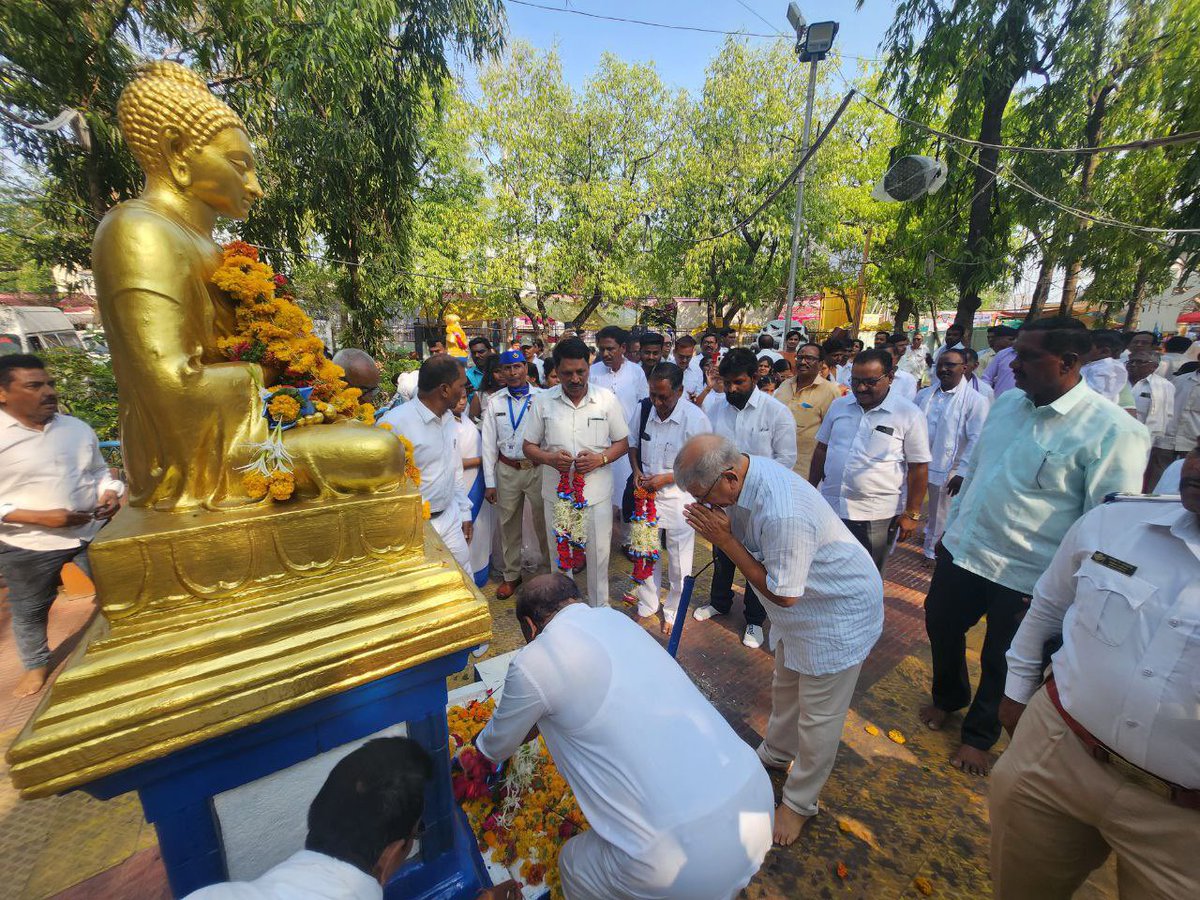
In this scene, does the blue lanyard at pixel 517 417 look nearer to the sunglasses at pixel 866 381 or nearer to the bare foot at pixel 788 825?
the sunglasses at pixel 866 381

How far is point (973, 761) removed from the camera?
286 centimetres

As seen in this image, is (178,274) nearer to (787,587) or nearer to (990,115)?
(787,587)

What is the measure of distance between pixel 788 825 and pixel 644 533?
6.52 feet

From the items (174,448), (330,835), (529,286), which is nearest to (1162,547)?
(330,835)

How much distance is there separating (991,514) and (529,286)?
1866cm

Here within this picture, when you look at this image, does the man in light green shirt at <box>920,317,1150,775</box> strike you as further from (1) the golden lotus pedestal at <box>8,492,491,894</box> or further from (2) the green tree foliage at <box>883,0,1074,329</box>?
(2) the green tree foliage at <box>883,0,1074,329</box>

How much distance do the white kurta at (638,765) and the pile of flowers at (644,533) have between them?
220 cm

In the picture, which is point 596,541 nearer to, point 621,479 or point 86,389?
point 621,479

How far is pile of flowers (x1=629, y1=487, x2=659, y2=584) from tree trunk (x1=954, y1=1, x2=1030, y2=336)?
7.95 metres

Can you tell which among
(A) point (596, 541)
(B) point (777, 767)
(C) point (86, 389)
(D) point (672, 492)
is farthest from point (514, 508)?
(C) point (86, 389)

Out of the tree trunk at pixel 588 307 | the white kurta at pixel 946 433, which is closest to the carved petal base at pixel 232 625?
the white kurta at pixel 946 433

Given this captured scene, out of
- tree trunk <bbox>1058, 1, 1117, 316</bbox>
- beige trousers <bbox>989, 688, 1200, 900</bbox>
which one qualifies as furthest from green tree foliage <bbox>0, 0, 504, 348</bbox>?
tree trunk <bbox>1058, 1, 1117, 316</bbox>

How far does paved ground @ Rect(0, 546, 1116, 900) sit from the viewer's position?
2227 mm

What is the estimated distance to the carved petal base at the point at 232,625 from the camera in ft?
4.20
